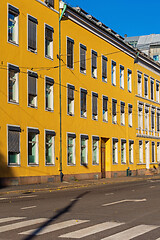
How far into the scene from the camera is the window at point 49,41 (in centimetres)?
3162

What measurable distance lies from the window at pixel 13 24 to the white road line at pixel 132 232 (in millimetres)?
19314

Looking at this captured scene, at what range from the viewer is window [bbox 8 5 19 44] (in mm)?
27484

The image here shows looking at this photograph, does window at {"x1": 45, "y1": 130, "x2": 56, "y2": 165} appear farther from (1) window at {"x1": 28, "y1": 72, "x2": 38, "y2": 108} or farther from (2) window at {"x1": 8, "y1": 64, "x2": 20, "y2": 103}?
(2) window at {"x1": 8, "y1": 64, "x2": 20, "y2": 103}

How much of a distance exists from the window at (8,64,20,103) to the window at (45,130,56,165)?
4.22 meters

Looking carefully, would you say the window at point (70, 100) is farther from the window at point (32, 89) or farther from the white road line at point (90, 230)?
the white road line at point (90, 230)

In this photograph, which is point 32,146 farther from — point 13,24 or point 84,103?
point 84,103

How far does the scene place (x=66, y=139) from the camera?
33.6 meters

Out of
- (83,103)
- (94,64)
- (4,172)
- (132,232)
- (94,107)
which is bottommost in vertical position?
(132,232)

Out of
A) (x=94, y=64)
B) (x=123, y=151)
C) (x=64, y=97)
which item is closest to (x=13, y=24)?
(x=64, y=97)

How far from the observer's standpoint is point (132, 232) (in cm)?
964

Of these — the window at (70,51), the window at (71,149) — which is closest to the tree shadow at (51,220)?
the window at (71,149)

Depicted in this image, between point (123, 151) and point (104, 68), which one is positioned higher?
point (104, 68)

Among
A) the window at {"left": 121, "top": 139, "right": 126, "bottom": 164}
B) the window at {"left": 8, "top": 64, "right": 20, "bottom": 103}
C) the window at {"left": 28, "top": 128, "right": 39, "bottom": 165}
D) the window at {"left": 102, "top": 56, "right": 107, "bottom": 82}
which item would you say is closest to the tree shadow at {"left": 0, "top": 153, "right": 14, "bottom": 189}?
the window at {"left": 28, "top": 128, "right": 39, "bottom": 165}

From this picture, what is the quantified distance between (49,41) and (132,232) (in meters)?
24.1
